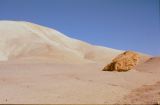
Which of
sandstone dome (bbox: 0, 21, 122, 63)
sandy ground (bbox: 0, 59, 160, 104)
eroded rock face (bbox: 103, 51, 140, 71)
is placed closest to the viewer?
sandy ground (bbox: 0, 59, 160, 104)

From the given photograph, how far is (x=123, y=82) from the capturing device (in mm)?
14711

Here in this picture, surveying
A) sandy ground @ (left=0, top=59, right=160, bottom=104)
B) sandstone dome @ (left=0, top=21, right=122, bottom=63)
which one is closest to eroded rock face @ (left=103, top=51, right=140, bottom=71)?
sandy ground @ (left=0, top=59, right=160, bottom=104)

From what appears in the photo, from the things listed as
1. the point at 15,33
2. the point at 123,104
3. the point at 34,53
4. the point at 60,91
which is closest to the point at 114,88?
the point at 60,91

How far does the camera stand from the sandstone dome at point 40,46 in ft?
141

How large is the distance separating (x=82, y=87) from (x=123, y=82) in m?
2.57

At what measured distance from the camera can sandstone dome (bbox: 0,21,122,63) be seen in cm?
4284

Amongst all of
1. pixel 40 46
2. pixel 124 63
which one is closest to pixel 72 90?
pixel 124 63

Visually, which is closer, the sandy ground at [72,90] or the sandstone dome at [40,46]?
the sandy ground at [72,90]

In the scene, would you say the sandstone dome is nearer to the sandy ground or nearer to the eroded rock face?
the eroded rock face

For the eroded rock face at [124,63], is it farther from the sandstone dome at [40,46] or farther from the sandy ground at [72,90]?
Answer: the sandstone dome at [40,46]

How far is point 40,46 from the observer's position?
46844 millimetres

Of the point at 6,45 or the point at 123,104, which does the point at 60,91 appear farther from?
the point at 6,45

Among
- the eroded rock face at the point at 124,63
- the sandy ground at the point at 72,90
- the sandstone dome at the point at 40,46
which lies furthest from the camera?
the sandstone dome at the point at 40,46

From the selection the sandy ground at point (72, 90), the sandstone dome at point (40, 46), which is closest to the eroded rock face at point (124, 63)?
the sandy ground at point (72, 90)
